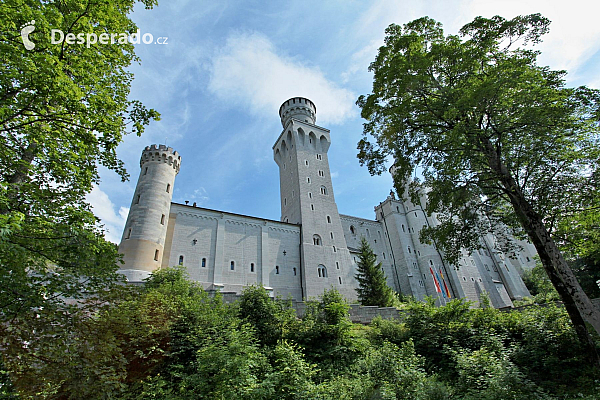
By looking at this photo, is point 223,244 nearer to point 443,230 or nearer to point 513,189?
point 443,230

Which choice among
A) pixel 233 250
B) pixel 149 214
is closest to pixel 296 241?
pixel 233 250

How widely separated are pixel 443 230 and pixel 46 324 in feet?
40.4

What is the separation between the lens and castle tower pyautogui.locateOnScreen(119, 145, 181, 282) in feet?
71.7

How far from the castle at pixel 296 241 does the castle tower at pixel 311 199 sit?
0.40ft

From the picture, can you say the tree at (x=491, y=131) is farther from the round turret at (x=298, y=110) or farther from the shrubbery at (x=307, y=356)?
the round turret at (x=298, y=110)

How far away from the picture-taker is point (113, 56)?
25.8 ft

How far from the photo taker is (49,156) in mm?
6852

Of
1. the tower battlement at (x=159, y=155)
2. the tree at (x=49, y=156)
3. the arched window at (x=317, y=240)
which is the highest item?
the tower battlement at (x=159, y=155)

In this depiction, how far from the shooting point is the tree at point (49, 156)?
546 centimetres

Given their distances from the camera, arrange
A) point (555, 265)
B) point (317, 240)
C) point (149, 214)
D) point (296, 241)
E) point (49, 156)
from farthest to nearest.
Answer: point (317, 240) < point (296, 241) < point (149, 214) < point (555, 265) < point (49, 156)

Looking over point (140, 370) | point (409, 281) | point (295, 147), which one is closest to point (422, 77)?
point (140, 370)

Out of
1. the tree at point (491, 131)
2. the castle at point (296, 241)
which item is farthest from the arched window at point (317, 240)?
the tree at point (491, 131)

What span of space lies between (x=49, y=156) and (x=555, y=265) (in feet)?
45.4

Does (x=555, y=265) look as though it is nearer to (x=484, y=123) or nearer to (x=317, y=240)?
(x=484, y=123)
